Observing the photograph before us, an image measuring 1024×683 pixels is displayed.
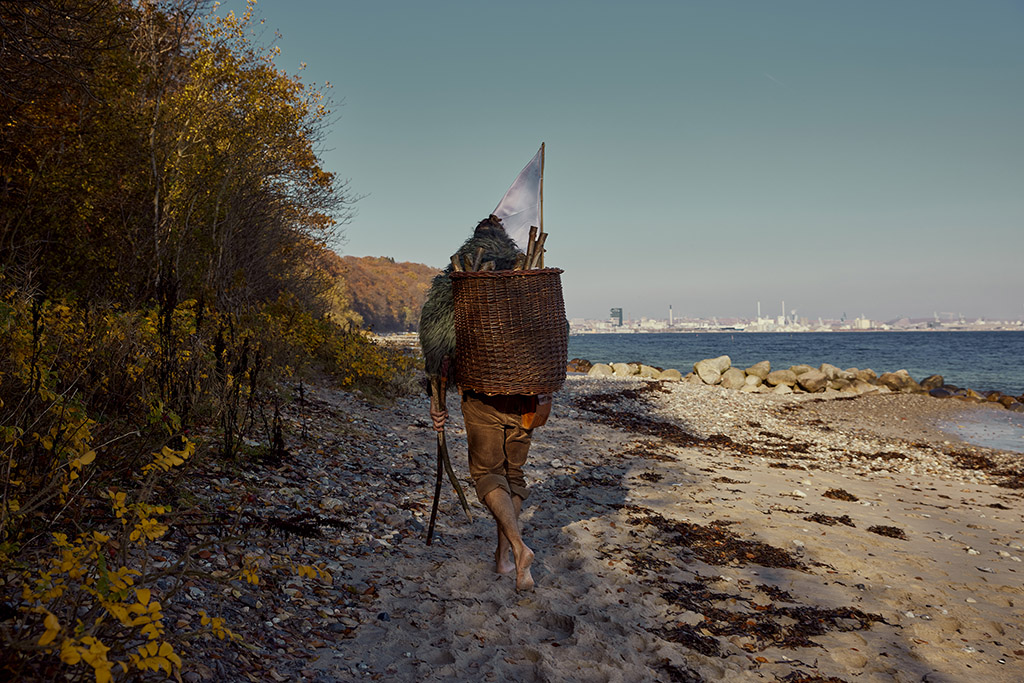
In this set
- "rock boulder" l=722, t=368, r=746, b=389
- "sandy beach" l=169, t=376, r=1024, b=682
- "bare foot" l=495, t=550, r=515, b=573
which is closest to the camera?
"sandy beach" l=169, t=376, r=1024, b=682

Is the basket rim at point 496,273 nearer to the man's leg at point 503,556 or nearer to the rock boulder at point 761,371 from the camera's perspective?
the man's leg at point 503,556

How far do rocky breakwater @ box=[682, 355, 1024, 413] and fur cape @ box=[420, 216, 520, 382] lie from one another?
2263 centimetres

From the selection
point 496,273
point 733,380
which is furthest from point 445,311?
point 733,380

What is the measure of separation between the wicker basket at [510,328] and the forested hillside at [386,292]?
79.8m

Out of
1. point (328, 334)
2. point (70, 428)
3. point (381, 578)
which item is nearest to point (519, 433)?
point (381, 578)

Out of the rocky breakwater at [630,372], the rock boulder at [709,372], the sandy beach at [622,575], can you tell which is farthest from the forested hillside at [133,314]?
the rock boulder at [709,372]

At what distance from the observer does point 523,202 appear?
15.9 ft

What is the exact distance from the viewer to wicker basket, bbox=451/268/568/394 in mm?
3947

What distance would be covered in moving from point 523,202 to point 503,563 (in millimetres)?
2761

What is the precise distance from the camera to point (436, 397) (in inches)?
179

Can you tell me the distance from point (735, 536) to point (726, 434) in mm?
8185

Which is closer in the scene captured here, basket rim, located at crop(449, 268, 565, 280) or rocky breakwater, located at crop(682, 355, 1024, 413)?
basket rim, located at crop(449, 268, 565, 280)

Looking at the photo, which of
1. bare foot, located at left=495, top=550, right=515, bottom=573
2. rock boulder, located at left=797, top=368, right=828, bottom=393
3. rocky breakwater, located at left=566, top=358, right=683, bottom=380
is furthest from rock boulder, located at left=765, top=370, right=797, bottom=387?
bare foot, located at left=495, top=550, right=515, bottom=573

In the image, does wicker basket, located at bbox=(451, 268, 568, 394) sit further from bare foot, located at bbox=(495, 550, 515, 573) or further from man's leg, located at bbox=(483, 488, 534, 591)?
bare foot, located at bbox=(495, 550, 515, 573)
